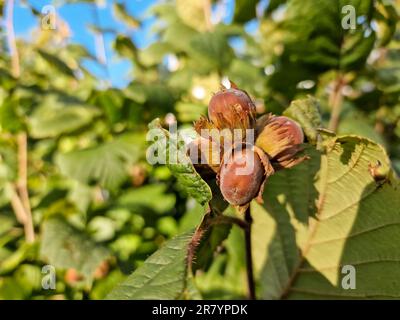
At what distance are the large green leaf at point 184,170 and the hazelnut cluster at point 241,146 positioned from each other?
3cm

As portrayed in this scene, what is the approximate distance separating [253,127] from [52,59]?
1124mm

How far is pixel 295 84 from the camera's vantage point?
4.16 ft

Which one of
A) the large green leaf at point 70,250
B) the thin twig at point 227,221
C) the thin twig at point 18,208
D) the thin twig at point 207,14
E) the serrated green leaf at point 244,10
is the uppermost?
the thin twig at point 207,14

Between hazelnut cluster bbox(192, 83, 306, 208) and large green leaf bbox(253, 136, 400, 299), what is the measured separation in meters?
0.09

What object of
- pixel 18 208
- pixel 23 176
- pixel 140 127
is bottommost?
pixel 18 208

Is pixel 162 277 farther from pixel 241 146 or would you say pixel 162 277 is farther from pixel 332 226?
pixel 332 226

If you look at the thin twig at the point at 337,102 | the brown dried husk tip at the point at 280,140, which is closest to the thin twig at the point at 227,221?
the brown dried husk tip at the point at 280,140

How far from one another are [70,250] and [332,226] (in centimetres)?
65

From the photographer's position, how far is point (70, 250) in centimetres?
113

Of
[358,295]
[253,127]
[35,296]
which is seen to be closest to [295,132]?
[253,127]

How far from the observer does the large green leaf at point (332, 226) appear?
0.70 meters

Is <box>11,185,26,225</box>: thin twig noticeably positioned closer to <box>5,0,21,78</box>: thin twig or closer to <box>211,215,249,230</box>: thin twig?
<box>5,0,21,78</box>: thin twig

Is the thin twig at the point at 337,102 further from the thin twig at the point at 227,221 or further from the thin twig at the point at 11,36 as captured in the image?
the thin twig at the point at 11,36

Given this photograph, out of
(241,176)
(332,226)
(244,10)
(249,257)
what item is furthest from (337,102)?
(241,176)
